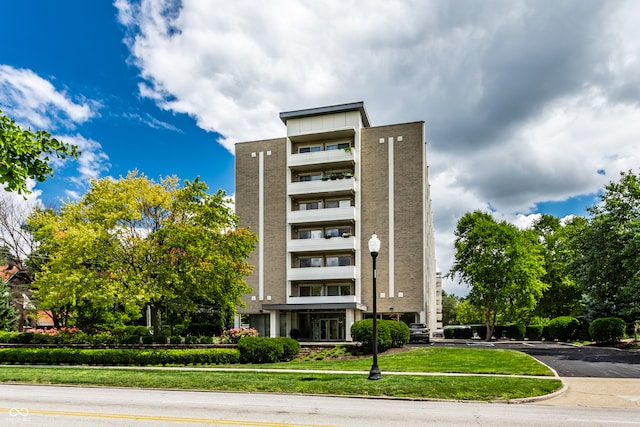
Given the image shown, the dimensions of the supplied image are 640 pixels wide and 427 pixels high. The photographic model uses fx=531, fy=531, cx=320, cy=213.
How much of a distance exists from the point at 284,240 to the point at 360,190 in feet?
26.1

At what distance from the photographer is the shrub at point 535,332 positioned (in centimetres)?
4876

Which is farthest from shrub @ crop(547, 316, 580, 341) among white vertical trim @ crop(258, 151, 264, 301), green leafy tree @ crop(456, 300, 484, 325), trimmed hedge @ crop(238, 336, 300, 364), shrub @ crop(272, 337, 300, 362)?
green leafy tree @ crop(456, 300, 484, 325)

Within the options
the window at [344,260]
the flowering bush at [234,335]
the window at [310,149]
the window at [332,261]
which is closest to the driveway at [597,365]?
the flowering bush at [234,335]

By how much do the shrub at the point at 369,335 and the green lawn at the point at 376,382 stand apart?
1.61 m

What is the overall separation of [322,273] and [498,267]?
54.1ft

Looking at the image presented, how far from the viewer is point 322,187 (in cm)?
4559

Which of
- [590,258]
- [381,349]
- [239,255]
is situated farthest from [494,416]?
Answer: [590,258]

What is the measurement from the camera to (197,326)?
48719 millimetres

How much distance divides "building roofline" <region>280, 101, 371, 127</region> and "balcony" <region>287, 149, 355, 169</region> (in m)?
3.54

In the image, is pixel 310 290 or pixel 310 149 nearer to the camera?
pixel 310 290

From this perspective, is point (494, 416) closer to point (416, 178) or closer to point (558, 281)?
point (416, 178)

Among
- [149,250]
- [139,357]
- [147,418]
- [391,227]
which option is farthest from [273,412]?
[391,227]

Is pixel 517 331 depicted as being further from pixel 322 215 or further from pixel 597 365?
pixel 597 365

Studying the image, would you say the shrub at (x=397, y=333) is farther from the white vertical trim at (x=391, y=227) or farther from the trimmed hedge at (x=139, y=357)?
the white vertical trim at (x=391, y=227)
